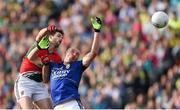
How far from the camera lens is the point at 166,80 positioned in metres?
17.2

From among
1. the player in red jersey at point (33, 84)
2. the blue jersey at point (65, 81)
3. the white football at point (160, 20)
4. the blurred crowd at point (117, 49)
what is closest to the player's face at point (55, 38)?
the player in red jersey at point (33, 84)

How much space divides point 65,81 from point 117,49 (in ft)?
22.9

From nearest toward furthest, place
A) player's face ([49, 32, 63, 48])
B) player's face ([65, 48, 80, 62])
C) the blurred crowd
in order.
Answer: player's face ([65, 48, 80, 62]) → player's face ([49, 32, 63, 48]) → the blurred crowd

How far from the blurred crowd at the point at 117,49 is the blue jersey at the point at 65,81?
15.3 feet

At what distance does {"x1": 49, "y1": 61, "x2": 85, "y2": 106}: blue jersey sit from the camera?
12031 millimetres

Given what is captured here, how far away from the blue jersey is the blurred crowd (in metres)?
4.66

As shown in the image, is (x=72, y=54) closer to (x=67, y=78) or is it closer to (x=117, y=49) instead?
(x=67, y=78)

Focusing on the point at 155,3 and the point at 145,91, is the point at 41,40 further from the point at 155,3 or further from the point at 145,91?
the point at 155,3

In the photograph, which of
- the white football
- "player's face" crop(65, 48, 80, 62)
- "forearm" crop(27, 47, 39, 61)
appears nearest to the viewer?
"player's face" crop(65, 48, 80, 62)

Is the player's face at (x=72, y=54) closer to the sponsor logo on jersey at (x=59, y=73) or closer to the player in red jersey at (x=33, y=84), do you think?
the sponsor logo on jersey at (x=59, y=73)

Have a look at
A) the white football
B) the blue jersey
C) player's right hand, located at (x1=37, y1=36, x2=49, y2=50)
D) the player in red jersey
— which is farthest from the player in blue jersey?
the white football

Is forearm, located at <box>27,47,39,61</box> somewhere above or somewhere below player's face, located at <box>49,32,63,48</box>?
below

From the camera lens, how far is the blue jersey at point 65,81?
39.5 feet

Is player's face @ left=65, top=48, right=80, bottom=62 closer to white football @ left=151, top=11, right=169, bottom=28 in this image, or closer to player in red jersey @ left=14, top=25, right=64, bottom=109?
player in red jersey @ left=14, top=25, right=64, bottom=109
